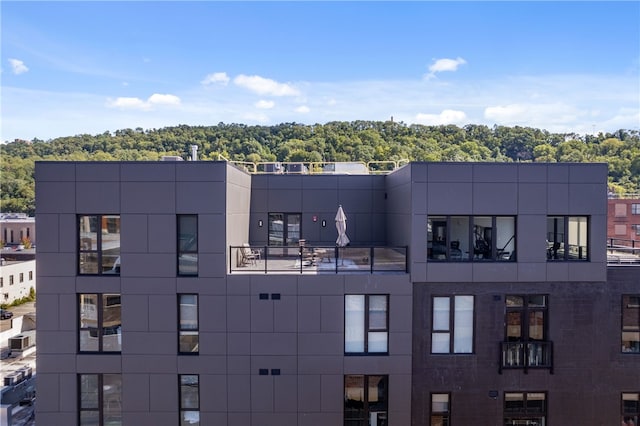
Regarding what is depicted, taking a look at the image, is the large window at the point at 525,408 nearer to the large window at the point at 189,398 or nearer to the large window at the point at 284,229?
the large window at the point at 189,398

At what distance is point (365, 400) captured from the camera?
989cm

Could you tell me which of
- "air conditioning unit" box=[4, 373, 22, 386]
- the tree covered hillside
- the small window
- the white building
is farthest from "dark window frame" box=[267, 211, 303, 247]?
the small window

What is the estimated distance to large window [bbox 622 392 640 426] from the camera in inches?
399

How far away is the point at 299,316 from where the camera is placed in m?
9.78

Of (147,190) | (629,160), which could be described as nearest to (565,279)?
(147,190)

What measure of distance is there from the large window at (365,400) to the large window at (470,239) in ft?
11.0

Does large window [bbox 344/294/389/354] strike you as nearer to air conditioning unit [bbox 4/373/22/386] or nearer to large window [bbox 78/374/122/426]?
large window [bbox 78/374/122/426]

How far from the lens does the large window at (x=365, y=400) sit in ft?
32.4

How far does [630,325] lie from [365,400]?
22.4ft

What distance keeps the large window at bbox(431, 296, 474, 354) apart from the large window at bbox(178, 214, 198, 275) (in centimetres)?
592

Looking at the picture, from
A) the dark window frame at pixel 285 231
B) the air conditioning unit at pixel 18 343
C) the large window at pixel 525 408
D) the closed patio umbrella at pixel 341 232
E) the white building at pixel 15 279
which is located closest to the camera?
the large window at pixel 525 408

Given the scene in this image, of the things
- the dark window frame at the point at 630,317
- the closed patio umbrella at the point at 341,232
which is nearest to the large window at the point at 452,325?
the closed patio umbrella at the point at 341,232

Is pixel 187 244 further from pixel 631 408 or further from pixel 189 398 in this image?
pixel 631 408

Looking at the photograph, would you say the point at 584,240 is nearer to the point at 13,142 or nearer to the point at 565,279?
the point at 565,279
